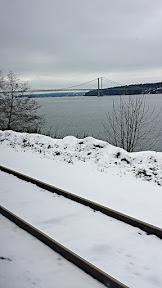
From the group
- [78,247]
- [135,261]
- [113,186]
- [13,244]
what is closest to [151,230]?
[135,261]

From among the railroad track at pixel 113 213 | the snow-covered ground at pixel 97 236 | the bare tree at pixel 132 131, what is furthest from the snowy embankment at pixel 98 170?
the bare tree at pixel 132 131

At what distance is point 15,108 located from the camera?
24.2 m

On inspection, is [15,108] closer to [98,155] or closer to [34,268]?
[98,155]

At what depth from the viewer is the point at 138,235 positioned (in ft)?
13.7

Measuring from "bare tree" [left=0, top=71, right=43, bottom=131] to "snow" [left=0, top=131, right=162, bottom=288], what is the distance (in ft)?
40.2

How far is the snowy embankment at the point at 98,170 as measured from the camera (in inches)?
235

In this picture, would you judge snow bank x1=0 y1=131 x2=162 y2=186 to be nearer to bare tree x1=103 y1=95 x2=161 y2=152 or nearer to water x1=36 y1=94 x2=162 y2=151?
bare tree x1=103 y1=95 x2=161 y2=152

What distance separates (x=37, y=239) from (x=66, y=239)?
1.60ft

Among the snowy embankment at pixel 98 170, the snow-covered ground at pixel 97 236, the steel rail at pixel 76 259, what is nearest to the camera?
the steel rail at pixel 76 259

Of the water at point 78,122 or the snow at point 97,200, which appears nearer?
the snow at point 97,200

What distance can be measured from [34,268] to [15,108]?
2229 centimetres

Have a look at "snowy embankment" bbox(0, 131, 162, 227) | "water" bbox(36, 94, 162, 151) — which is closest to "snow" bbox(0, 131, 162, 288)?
"snowy embankment" bbox(0, 131, 162, 227)

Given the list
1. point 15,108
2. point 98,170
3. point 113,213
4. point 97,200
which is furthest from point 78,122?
point 113,213

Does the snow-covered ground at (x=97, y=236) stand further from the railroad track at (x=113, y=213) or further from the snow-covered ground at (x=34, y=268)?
the snow-covered ground at (x=34, y=268)
